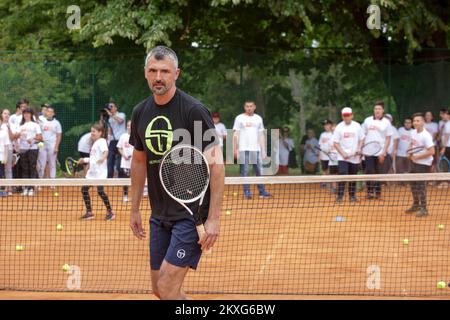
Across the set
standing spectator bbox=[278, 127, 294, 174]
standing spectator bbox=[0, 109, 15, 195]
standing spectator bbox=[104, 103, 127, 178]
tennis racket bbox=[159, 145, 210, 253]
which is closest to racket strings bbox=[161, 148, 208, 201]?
tennis racket bbox=[159, 145, 210, 253]

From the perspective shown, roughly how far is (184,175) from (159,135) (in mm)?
330

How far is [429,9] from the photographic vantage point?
1917 cm

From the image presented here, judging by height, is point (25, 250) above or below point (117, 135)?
below

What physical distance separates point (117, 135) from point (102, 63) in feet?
11.4

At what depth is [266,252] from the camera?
9992 mm

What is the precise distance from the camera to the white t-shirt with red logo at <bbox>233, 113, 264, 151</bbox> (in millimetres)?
16453

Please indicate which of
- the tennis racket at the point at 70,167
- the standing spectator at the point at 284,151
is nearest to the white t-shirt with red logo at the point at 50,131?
the tennis racket at the point at 70,167

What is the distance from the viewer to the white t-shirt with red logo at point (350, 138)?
15.7 metres

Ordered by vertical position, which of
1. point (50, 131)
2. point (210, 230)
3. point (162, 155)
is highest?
point (50, 131)

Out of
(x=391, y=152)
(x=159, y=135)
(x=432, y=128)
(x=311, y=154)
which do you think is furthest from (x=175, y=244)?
(x=311, y=154)

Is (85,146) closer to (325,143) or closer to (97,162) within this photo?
(97,162)

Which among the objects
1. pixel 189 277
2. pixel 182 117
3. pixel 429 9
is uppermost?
pixel 429 9
